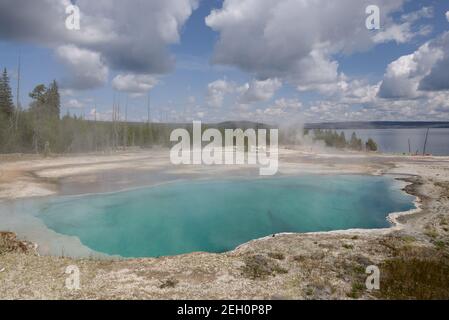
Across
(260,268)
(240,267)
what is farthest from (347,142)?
(240,267)

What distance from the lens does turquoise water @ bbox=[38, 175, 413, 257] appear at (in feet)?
64.0

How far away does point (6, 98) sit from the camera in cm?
6594

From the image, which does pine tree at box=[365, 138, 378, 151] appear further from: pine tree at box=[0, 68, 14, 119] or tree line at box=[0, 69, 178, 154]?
pine tree at box=[0, 68, 14, 119]

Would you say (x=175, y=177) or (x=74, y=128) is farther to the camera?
(x=74, y=128)

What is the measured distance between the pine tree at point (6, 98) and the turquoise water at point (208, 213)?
50037 mm

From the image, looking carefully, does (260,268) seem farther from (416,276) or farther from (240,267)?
(416,276)

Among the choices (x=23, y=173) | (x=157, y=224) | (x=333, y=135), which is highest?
(x=333, y=135)

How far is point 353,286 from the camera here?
444 inches

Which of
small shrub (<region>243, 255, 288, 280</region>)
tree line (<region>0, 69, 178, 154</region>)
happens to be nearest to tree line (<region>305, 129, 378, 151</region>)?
tree line (<region>0, 69, 178, 154</region>)

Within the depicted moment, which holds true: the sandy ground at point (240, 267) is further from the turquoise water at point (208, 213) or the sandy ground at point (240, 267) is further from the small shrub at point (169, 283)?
the turquoise water at point (208, 213)

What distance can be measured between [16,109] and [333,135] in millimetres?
95459

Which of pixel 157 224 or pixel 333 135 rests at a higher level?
pixel 333 135

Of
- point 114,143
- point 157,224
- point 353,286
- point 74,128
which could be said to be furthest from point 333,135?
point 353,286

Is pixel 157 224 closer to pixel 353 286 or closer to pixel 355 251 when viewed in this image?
pixel 355 251
